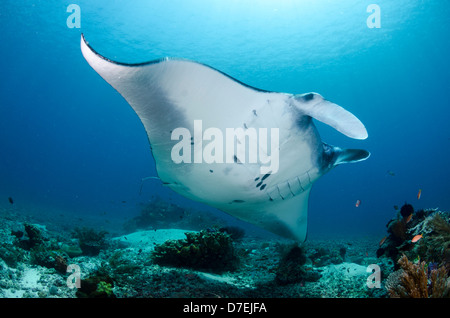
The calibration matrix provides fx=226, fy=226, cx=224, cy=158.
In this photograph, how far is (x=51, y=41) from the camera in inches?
1160

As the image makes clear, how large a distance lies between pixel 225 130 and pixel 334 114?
3.92 feet

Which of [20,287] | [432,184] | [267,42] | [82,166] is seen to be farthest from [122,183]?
[432,184]

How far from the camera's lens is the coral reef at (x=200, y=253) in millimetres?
3939

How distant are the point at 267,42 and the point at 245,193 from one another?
27259 millimetres

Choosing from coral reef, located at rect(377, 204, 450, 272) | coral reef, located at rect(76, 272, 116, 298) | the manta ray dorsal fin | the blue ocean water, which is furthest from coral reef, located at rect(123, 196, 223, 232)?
the manta ray dorsal fin

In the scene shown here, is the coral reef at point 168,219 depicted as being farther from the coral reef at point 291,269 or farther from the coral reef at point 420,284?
the coral reef at point 420,284

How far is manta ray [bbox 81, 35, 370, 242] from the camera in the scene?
6.73 ft

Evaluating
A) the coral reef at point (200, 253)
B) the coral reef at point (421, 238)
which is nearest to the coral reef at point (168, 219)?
the coral reef at point (200, 253)

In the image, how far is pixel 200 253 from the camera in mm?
3988

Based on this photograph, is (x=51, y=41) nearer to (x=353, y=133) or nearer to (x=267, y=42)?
(x=267, y=42)

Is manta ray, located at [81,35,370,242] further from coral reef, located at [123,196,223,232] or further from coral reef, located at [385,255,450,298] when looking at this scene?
coral reef, located at [123,196,223,232]

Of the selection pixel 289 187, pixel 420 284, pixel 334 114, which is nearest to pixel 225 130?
pixel 334 114

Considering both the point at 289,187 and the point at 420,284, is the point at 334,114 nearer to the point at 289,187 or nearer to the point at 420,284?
the point at 289,187

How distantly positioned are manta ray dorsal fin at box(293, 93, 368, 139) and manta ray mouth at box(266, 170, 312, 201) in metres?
1.10
